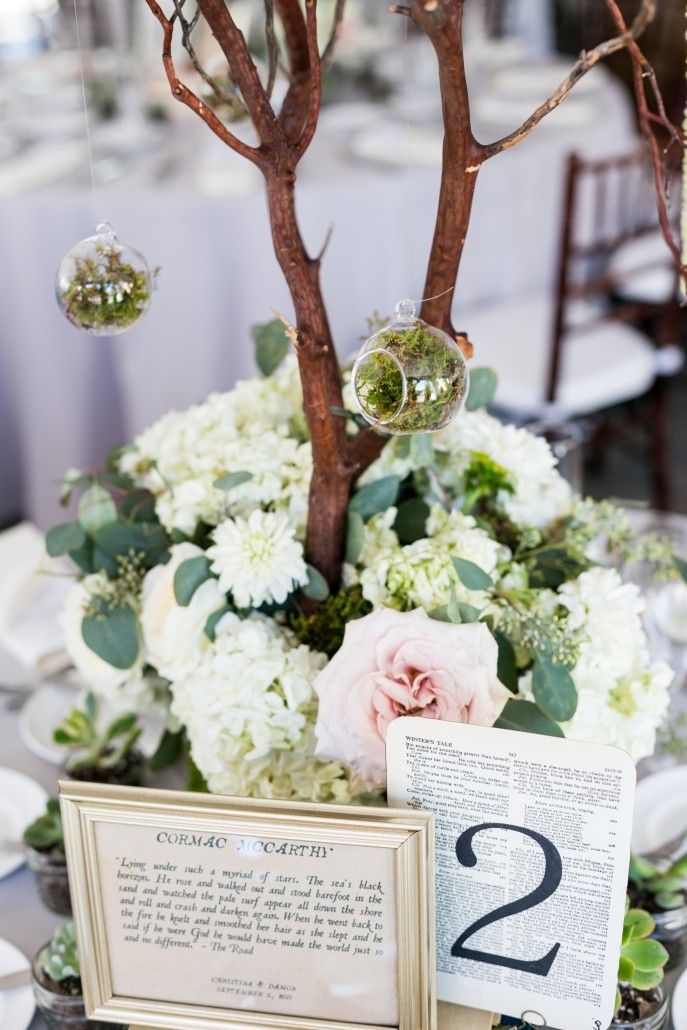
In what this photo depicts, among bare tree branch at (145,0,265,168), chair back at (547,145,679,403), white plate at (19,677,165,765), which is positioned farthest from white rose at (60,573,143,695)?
chair back at (547,145,679,403)

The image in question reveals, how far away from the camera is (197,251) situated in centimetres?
244

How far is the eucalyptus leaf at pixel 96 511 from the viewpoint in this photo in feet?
3.36

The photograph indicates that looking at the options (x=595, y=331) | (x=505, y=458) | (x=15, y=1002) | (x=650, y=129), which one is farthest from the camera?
(x=595, y=331)

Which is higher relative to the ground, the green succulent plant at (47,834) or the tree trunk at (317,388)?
the tree trunk at (317,388)

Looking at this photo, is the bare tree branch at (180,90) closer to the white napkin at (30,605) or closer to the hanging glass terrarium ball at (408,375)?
the hanging glass terrarium ball at (408,375)

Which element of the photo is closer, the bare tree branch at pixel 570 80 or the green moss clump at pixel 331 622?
the bare tree branch at pixel 570 80

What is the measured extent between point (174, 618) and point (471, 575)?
0.25 m

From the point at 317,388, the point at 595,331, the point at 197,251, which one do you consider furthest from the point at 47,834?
the point at 595,331

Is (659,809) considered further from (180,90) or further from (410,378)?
(180,90)

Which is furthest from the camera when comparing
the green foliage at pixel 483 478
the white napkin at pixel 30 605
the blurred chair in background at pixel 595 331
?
the blurred chair in background at pixel 595 331

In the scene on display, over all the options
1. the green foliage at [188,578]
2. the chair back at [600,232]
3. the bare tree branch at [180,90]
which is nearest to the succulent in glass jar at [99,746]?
Result: the green foliage at [188,578]

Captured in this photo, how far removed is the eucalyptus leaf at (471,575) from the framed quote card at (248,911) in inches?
7.4

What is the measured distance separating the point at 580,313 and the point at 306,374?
236 cm

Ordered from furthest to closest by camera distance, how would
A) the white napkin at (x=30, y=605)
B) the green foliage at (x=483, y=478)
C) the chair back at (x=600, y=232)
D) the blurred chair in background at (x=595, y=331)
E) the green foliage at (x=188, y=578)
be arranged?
the blurred chair in background at (x=595, y=331) < the chair back at (x=600, y=232) < the white napkin at (x=30, y=605) < the green foliage at (x=483, y=478) < the green foliage at (x=188, y=578)
